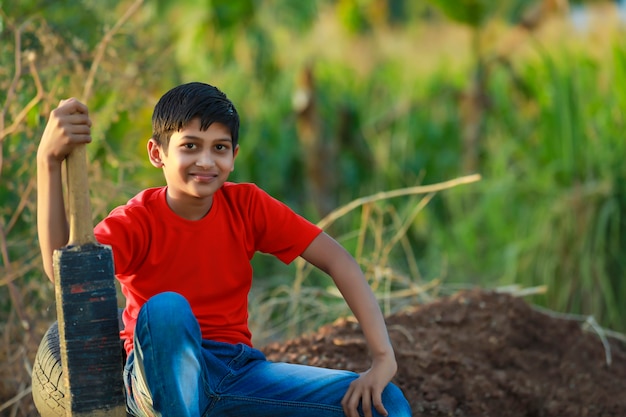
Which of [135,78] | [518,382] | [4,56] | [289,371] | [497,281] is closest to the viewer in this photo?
[289,371]

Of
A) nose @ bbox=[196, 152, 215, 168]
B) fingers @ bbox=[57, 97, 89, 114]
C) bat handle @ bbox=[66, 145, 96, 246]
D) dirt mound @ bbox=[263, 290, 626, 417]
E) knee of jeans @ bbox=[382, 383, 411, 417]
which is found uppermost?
fingers @ bbox=[57, 97, 89, 114]

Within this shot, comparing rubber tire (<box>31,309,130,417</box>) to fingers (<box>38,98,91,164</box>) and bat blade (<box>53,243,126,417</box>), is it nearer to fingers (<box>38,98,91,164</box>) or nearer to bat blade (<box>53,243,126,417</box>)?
bat blade (<box>53,243,126,417</box>)

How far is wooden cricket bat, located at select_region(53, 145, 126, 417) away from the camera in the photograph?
223 cm

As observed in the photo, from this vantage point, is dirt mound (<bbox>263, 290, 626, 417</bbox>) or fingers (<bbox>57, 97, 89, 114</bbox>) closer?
fingers (<bbox>57, 97, 89, 114</bbox>)

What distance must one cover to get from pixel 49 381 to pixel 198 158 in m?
0.79

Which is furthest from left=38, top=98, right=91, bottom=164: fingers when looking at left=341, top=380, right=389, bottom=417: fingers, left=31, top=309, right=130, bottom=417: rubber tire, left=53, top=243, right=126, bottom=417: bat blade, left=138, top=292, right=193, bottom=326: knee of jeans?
left=341, top=380, right=389, bottom=417: fingers

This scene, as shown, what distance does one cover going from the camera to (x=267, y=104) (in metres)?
8.92

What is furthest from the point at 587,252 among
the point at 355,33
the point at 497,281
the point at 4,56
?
the point at 355,33

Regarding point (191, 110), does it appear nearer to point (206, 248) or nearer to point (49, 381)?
point (206, 248)

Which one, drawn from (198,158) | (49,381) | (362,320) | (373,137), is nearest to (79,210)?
(198,158)

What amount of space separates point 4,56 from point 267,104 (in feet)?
15.6

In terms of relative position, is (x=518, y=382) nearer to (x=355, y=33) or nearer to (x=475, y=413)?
(x=475, y=413)

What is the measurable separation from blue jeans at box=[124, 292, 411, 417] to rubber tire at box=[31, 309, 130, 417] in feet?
0.84

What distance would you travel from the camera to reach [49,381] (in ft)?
8.84
